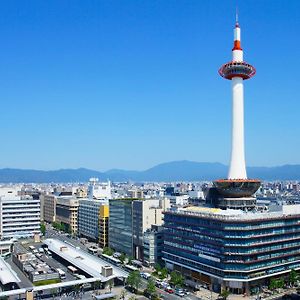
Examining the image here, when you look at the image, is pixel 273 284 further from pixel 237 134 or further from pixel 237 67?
pixel 237 67

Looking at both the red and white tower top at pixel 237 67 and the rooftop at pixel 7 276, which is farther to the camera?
the red and white tower top at pixel 237 67

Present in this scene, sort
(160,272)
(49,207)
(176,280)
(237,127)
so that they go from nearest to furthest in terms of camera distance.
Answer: (176,280) < (160,272) < (237,127) < (49,207)

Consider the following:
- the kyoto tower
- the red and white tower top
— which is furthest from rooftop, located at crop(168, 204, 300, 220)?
the red and white tower top

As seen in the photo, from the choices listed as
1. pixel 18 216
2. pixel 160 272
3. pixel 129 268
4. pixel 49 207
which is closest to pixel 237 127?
pixel 160 272

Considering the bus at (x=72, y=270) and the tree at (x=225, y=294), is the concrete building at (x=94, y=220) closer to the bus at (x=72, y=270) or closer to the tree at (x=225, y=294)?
the bus at (x=72, y=270)

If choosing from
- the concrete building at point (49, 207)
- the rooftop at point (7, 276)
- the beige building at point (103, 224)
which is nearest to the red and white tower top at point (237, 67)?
the beige building at point (103, 224)

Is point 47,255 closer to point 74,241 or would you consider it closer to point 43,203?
point 74,241

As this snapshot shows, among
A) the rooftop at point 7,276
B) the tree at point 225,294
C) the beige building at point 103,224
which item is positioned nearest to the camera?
the tree at point 225,294
